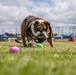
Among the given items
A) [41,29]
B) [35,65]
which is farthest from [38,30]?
[35,65]

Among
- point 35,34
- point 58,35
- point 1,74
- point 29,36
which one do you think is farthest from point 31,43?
point 58,35

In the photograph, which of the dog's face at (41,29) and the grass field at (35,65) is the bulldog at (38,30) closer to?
the dog's face at (41,29)

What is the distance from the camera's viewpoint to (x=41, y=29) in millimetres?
10047

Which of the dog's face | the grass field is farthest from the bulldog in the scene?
the grass field

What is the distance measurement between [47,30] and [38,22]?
1.69 feet

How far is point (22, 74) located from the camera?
1967 mm

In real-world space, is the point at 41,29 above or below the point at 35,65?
above

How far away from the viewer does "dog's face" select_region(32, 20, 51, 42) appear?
1005cm

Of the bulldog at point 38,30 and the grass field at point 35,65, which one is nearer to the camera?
the grass field at point 35,65

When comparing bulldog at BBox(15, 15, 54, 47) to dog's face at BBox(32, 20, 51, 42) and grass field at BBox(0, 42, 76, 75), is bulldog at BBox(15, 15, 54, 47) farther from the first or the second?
grass field at BBox(0, 42, 76, 75)

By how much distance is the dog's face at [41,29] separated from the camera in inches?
396

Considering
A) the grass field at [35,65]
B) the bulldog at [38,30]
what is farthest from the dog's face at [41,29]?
the grass field at [35,65]

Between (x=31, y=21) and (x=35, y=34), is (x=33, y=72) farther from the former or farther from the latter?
(x=31, y=21)

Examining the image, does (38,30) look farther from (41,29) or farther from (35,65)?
(35,65)
